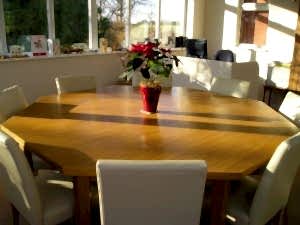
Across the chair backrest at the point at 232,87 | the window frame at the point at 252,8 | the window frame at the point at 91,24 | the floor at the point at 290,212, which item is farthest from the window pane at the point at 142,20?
the floor at the point at 290,212

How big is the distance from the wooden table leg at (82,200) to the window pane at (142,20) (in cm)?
441

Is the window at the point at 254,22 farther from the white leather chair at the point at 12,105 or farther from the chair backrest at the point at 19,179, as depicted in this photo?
the chair backrest at the point at 19,179

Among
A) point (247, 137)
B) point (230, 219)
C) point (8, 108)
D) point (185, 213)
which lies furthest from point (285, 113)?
point (8, 108)

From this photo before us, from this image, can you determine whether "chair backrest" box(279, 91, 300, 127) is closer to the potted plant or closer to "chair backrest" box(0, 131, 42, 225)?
the potted plant

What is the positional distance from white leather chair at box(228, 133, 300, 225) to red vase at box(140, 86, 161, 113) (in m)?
0.81

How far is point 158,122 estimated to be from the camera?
203 cm

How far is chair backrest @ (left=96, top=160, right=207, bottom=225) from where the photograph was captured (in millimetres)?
1122

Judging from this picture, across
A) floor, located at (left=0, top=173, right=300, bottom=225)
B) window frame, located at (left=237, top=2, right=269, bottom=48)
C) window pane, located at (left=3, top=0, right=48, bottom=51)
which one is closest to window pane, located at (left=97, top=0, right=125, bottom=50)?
window pane, located at (left=3, top=0, right=48, bottom=51)

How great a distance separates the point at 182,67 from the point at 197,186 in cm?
342

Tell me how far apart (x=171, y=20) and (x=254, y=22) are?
160 centimetres

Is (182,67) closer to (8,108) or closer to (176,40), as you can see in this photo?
(176,40)

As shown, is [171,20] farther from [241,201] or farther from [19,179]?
[19,179]

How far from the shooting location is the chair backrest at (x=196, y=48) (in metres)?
5.69

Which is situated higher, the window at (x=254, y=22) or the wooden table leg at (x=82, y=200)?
the window at (x=254, y=22)
